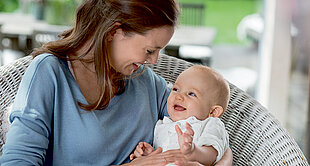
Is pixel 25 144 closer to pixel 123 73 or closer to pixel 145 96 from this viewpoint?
pixel 123 73

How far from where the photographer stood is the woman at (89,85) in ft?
4.54

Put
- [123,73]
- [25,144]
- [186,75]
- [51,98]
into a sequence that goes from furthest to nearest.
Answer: [186,75], [123,73], [51,98], [25,144]

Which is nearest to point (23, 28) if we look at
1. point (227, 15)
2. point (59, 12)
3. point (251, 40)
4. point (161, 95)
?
point (59, 12)

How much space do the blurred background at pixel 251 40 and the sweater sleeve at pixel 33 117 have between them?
1524mm

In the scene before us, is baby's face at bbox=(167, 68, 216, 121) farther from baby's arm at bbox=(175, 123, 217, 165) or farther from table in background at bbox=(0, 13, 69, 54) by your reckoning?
table in background at bbox=(0, 13, 69, 54)

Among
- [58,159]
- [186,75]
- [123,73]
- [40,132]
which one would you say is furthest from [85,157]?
[186,75]

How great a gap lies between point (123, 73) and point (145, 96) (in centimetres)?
19

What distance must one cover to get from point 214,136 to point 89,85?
483mm

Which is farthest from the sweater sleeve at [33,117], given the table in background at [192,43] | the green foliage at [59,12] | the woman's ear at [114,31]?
the green foliage at [59,12]

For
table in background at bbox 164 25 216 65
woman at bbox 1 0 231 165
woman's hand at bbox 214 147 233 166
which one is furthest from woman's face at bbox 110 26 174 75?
table in background at bbox 164 25 216 65

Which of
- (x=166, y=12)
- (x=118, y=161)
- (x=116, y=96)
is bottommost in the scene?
(x=118, y=161)

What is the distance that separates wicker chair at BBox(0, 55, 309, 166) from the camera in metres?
1.68

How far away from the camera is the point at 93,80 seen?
156 centimetres

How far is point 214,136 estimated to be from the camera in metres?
1.55
